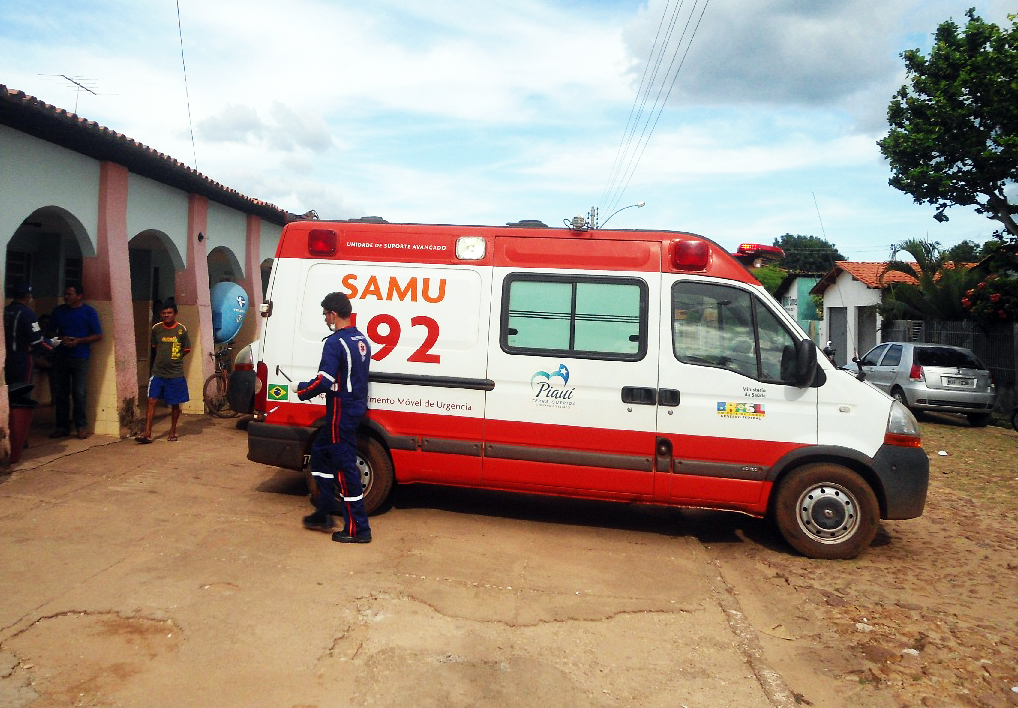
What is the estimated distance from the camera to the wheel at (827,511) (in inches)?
A: 224

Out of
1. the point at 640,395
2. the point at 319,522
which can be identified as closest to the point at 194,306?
the point at 319,522

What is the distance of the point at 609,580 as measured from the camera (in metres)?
5.23

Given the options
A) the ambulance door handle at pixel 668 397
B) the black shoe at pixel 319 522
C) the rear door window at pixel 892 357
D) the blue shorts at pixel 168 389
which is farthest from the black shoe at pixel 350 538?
the rear door window at pixel 892 357

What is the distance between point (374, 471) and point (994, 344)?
644 inches

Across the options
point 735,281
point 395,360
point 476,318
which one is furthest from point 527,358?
point 735,281

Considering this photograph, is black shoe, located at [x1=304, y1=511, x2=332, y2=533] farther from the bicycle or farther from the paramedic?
the bicycle

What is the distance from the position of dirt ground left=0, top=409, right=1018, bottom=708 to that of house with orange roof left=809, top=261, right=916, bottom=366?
66.0 ft

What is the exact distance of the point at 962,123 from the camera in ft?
50.2

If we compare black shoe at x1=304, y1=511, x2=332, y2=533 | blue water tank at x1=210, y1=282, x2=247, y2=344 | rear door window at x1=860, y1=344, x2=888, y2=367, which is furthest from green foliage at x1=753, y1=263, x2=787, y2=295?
black shoe at x1=304, y1=511, x2=332, y2=533

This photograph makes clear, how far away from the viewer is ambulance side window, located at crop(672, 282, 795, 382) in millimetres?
5797

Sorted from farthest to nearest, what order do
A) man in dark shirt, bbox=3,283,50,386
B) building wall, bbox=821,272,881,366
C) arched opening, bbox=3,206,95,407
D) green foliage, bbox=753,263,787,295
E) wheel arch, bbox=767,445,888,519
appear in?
green foliage, bbox=753,263,787,295
building wall, bbox=821,272,881,366
arched opening, bbox=3,206,95,407
man in dark shirt, bbox=3,283,50,386
wheel arch, bbox=767,445,888,519

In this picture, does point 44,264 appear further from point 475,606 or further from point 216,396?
point 475,606

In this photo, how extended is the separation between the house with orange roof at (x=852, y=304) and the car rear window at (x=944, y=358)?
8949mm

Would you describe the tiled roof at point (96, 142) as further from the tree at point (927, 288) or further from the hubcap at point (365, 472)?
the tree at point (927, 288)
